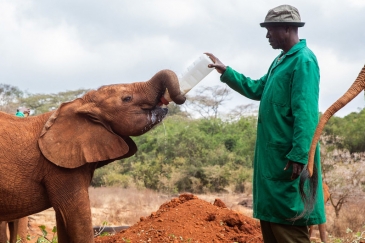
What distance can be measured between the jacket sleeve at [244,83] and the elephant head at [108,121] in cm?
49

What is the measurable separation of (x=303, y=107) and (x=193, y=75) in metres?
1.61

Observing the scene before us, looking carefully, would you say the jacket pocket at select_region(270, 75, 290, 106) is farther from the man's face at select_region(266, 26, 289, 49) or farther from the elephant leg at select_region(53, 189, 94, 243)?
the elephant leg at select_region(53, 189, 94, 243)

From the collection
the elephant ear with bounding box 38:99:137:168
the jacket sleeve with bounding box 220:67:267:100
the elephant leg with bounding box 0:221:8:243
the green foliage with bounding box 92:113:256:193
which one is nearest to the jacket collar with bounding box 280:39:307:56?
the jacket sleeve with bounding box 220:67:267:100

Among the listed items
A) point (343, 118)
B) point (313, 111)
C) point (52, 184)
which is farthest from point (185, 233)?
point (343, 118)

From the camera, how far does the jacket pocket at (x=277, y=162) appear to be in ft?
14.9

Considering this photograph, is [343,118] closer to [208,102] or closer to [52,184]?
[208,102]

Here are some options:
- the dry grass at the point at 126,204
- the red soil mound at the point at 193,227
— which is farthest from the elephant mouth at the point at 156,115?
the dry grass at the point at 126,204

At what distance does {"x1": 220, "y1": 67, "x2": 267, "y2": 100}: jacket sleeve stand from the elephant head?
1.61 feet

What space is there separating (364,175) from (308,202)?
48.9 feet

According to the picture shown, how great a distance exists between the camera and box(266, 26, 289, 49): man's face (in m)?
4.72

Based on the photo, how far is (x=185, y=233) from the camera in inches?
285

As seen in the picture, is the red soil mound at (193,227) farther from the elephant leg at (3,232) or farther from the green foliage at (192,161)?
the green foliage at (192,161)

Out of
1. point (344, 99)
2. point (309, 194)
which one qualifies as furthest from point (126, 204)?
point (344, 99)

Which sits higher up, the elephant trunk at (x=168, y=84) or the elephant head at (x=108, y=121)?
the elephant trunk at (x=168, y=84)
